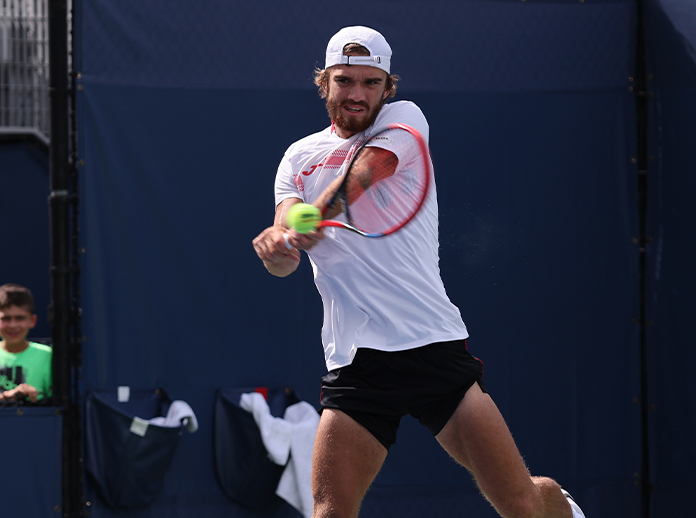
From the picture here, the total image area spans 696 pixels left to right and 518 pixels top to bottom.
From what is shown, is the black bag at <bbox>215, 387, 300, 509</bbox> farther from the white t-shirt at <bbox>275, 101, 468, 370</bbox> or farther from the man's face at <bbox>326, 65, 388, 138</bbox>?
the man's face at <bbox>326, 65, 388, 138</bbox>

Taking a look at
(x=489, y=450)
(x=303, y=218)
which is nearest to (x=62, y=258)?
(x=303, y=218)

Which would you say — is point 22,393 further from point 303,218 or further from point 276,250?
point 303,218

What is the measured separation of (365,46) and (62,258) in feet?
Answer: 6.11

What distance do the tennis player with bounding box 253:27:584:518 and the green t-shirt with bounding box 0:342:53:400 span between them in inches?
70.5

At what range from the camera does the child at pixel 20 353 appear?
3824 mm

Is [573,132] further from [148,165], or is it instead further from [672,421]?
[148,165]

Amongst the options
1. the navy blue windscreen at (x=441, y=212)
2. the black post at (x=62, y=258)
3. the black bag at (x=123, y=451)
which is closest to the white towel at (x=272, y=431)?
the navy blue windscreen at (x=441, y=212)

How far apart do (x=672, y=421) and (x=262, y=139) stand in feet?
7.81

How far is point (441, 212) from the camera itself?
13.3 feet

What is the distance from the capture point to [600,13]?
418cm

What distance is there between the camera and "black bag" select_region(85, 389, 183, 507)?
3.63 meters

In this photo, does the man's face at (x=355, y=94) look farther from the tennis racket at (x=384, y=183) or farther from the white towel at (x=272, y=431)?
the white towel at (x=272, y=431)

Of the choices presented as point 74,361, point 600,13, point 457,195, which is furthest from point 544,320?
point 74,361

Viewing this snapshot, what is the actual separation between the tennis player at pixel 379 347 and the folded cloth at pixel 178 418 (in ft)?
4.34
